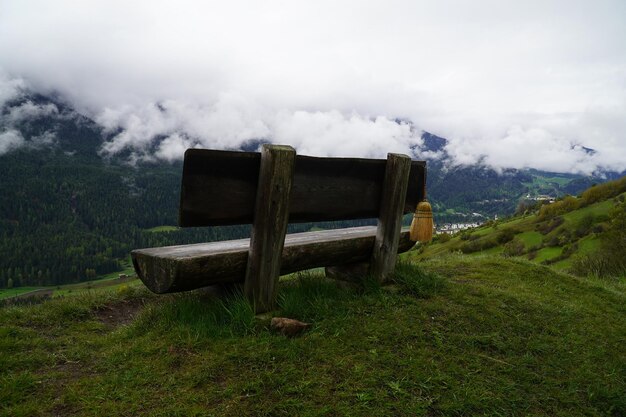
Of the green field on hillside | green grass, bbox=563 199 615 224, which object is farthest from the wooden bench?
green grass, bbox=563 199 615 224

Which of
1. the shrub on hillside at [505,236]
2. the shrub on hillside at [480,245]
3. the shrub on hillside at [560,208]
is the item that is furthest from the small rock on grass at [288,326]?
the shrub on hillside at [560,208]

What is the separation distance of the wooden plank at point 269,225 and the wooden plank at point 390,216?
1.77 metres

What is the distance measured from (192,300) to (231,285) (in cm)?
55

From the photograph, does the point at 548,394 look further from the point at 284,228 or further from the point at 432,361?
the point at 284,228

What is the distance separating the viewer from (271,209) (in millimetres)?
4484

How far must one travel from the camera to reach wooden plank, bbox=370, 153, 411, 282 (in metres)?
5.68

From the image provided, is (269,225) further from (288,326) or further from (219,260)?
(288,326)

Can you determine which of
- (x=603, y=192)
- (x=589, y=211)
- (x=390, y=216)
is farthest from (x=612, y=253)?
(x=603, y=192)

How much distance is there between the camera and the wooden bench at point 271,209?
165 inches

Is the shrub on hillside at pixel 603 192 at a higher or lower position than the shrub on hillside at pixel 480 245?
higher

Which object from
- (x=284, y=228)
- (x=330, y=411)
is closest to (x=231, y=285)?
(x=284, y=228)

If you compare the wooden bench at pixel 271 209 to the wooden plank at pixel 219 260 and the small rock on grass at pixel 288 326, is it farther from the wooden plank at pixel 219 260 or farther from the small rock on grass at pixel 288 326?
the small rock on grass at pixel 288 326

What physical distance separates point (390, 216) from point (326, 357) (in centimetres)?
245

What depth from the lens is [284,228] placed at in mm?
4605
